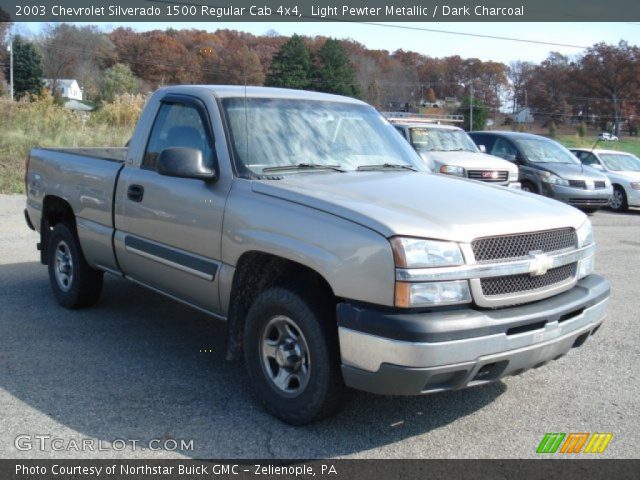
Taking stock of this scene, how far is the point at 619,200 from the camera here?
16.8m

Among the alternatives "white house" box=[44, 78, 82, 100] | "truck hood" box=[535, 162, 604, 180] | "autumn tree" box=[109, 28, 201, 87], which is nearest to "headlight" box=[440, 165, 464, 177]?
"truck hood" box=[535, 162, 604, 180]

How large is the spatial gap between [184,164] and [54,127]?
1845cm

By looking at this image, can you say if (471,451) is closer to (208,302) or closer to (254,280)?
(254,280)

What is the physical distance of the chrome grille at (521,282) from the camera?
3471 millimetres

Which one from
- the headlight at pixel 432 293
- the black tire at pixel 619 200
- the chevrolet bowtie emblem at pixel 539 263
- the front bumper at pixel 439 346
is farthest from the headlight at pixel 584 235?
the black tire at pixel 619 200

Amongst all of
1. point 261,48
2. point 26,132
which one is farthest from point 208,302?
point 26,132

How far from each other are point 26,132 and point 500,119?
67.8 metres

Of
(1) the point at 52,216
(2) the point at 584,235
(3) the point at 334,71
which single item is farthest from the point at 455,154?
(2) the point at 584,235

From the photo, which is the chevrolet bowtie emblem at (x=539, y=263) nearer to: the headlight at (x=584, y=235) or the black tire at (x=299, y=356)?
the headlight at (x=584, y=235)

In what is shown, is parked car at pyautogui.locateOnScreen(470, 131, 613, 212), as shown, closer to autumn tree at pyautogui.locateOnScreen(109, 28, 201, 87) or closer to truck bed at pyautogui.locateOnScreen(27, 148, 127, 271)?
autumn tree at pyautogui.locateOnScreen(109, 28, 201, 87)

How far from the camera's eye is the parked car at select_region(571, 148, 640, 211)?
1648 centimetres

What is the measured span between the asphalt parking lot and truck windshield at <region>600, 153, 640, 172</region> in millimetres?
12499

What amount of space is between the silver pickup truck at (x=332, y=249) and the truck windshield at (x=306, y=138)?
0.5 inches

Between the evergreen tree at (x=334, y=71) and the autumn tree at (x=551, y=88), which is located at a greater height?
the autumn tree at (x=551, y=88)
